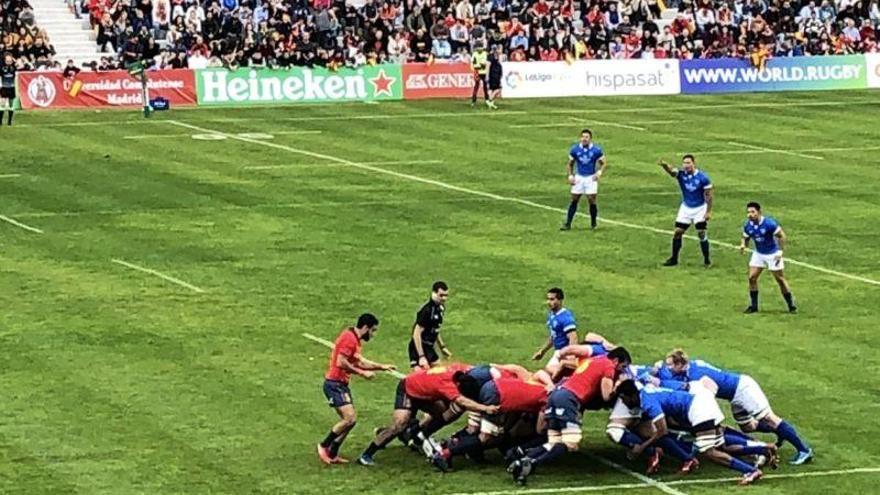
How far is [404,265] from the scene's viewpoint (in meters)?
39.4

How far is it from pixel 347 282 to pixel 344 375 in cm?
1300

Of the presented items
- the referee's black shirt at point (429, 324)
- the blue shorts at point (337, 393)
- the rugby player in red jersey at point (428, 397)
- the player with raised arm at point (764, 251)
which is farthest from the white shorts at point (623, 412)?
the player with raised arm at point (764, 251)

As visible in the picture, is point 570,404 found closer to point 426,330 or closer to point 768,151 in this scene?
point 426,330

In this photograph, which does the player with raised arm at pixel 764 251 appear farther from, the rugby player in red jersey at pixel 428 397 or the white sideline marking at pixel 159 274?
the rugby player in red jersey at pixel 428 397

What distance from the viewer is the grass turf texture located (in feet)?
82.7

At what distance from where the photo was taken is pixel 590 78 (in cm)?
7562

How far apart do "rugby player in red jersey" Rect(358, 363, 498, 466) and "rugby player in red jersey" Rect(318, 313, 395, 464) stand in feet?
1.19

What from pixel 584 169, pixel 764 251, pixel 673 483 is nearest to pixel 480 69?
pixel 584 169

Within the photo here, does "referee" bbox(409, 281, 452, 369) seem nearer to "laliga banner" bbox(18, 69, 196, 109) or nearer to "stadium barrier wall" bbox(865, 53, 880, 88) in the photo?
"laliga banner" bbox(18, 69, 196, 109)

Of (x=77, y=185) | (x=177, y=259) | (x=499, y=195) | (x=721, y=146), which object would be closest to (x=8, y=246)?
(x=177, y=259)

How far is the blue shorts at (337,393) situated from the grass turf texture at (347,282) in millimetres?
859

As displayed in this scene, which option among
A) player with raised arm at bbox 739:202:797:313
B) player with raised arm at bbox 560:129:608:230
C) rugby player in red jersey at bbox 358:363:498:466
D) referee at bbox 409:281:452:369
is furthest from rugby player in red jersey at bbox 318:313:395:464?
player with raised arm at bbox 560:129:608:230

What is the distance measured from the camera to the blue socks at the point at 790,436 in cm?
2441

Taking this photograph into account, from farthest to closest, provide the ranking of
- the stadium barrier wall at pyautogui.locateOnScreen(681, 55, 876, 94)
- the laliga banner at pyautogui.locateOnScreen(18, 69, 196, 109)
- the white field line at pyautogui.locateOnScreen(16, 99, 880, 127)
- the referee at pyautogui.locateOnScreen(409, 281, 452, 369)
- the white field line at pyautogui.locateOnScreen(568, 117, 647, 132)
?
the stadium barrier wall at pyautogui.locateOnScreen(681, 55, 876, 94) → the laliga banner at pyautogui.locateOnScreen(18, 69, 196, 109) → the white field line at pyautogui.locateOnScreen(568, 117, 647, 132) → the white field line at pyautogui.locateOnScreen(16, 99, 880, 127) → the referee at pyautogui.locateOnScreen(409, 281, 452, 369)
